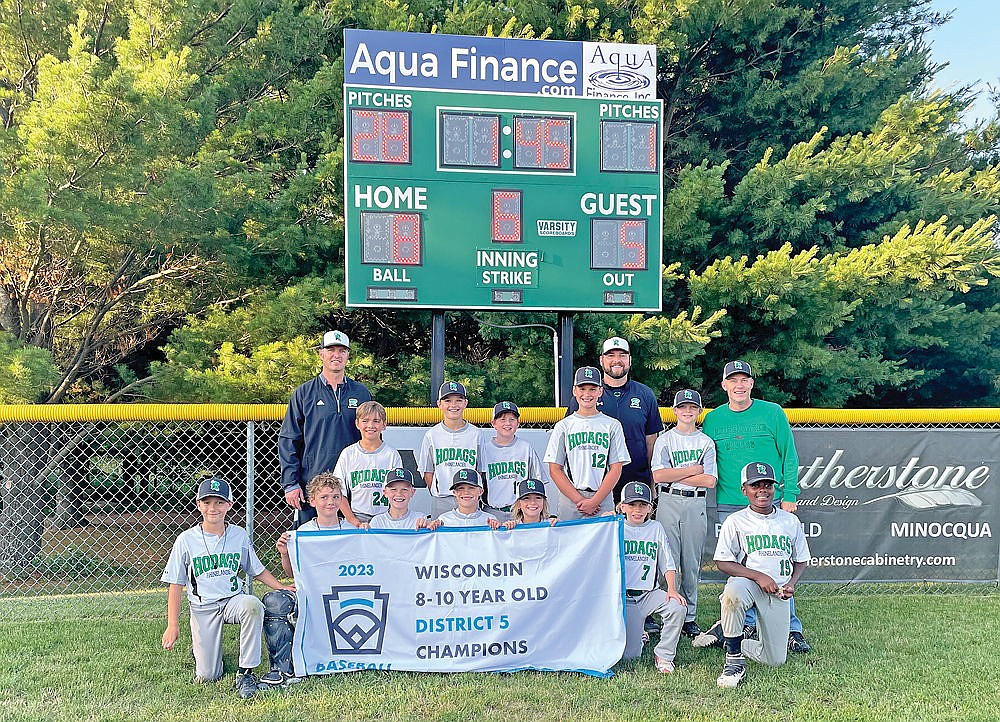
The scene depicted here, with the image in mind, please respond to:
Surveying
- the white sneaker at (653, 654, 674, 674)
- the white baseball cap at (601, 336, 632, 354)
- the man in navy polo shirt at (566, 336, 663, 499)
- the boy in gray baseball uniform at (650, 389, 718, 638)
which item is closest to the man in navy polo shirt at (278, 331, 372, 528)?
the man in navy polo shirt at (566, 336, 663, 499)

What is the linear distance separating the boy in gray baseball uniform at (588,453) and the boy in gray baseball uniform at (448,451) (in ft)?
1.70

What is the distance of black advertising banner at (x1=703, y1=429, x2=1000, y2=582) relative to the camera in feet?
23.5

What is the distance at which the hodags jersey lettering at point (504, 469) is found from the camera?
18.8ft

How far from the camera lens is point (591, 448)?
220 inches

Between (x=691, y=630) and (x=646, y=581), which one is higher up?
(x=646, y=581)

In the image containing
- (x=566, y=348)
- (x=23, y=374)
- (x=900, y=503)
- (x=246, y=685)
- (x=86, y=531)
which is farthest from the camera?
(x=86, y=531)

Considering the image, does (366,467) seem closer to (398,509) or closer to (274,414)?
(398,509)

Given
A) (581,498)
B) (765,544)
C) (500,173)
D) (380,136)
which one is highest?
(380,136)

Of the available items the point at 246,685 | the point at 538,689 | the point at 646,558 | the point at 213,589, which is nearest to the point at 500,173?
the point at 646,558

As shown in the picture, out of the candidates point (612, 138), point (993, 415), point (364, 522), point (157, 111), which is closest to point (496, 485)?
point (364, 522)

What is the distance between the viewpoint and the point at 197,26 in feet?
37.0

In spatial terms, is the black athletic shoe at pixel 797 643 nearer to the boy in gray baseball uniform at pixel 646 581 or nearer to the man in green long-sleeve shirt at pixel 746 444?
the man in green long-sleeve shirt at pixel 746 444

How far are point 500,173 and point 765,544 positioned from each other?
454 centimetres

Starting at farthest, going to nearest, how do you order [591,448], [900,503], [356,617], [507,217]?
[507,217] → [900,503] → [591,448] → [356,617]
